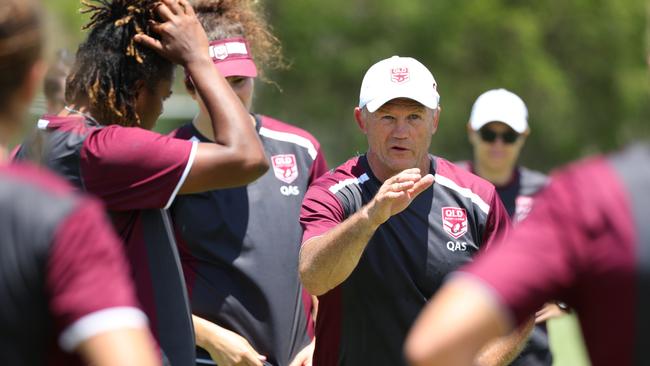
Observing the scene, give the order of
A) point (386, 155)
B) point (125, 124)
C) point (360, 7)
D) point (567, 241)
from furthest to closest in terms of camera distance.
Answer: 1. point (360, 7)
2. point (386, 155)
3. point (125, 124)
4. point (567, 241)

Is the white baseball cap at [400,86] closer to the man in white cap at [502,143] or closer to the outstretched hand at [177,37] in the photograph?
the outstretched hand at [177,37]

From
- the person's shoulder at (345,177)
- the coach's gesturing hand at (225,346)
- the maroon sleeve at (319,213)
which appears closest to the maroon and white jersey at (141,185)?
the maroon sleeve at (319,213)

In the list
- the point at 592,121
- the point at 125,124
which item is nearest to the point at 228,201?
the point at 125,124

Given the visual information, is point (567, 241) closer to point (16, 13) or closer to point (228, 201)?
point (16, 13)

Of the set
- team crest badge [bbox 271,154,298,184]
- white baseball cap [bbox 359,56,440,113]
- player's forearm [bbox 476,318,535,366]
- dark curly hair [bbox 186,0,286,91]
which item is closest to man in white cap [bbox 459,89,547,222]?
dark curly hair [bbox 186,0,286,91]

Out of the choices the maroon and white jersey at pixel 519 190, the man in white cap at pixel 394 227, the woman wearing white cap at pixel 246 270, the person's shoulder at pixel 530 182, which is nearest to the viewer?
the man in white cap at pixel 394 227

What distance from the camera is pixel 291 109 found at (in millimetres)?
30594

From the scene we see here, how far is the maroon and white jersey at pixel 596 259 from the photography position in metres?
2.39

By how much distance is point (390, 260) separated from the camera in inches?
176

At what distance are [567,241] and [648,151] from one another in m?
0.28

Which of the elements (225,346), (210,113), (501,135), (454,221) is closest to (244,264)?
(225,346)

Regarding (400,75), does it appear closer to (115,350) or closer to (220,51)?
(220,51)

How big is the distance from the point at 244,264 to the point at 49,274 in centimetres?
261

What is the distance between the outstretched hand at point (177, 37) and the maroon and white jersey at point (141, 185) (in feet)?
1.10
